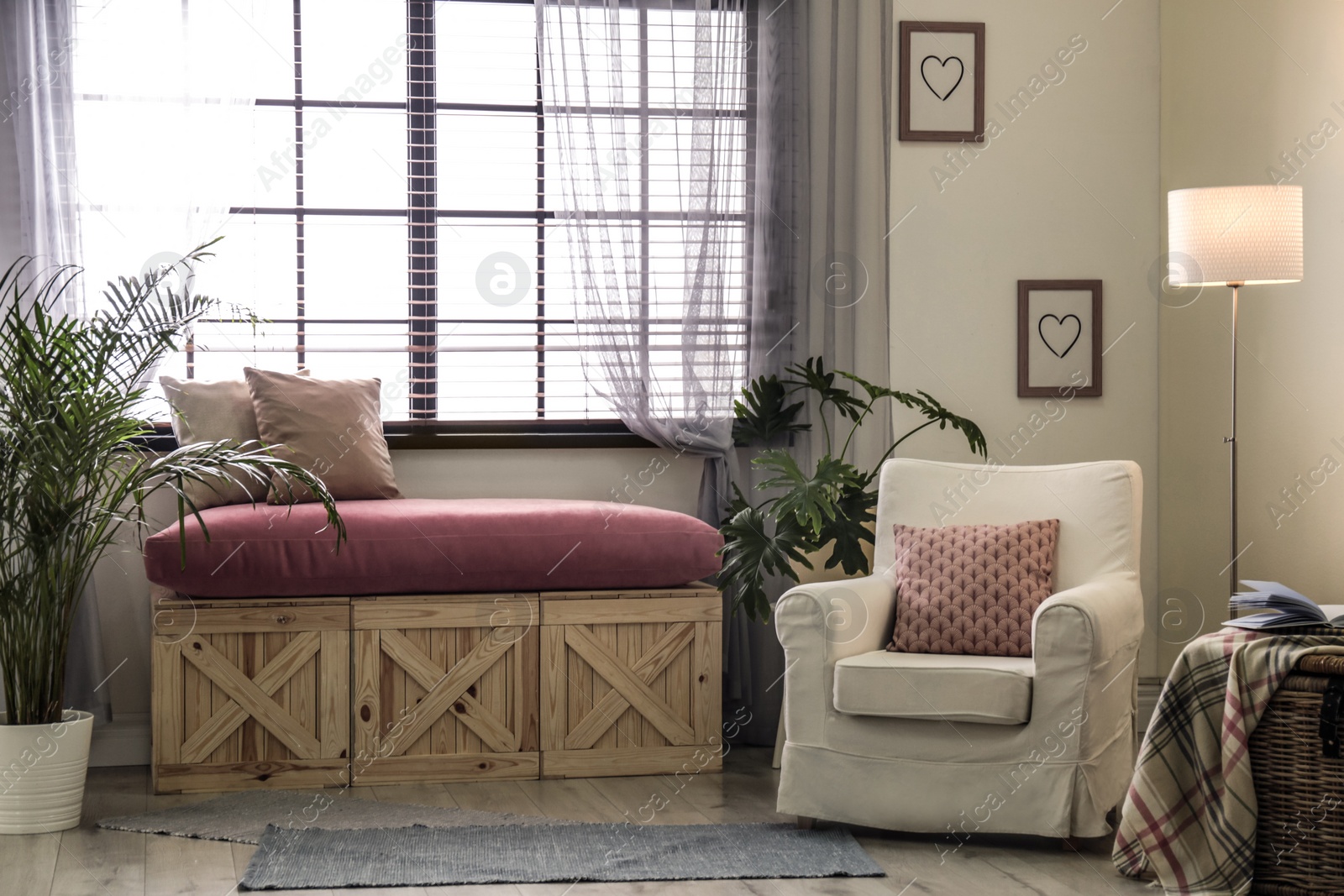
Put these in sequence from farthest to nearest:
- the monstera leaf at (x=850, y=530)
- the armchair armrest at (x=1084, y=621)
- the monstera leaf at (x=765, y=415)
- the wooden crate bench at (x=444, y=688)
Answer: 1. the monstera leaf at (x=765, y=415)
2. the monstera leaf at (x=850, y=530)
3. the wooden crate bench at (x=444, y=688)
4. the armchair armrest at (x=1084, y=621)

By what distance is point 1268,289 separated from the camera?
3375 mm

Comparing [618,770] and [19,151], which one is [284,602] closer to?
[618,770]

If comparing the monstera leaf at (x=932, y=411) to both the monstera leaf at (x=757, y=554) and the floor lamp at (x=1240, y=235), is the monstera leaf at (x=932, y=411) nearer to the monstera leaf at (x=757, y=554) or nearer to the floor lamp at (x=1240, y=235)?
the monstera leaf at (x=757, y=554)

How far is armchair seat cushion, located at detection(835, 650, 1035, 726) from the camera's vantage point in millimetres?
2492

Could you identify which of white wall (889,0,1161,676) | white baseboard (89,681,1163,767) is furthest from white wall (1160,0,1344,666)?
white baseboard (89,681,1163,767)

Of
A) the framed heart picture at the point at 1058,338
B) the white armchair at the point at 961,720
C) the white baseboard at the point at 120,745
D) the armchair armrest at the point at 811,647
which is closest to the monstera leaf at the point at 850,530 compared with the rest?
the white armchair at the point at 961,720

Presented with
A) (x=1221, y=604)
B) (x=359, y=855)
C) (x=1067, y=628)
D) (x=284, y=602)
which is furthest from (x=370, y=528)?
(x=1221, y=604)

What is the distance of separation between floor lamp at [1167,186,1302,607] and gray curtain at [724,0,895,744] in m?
Answer: 1.00

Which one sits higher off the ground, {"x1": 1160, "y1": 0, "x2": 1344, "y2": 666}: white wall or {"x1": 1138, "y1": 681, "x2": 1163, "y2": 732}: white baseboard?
{"x1": 1160, "y1": 0, "x2": 1344, "y2": 666}: white wall

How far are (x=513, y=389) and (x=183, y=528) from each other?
1274 millimetres

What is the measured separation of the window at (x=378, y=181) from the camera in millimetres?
3451

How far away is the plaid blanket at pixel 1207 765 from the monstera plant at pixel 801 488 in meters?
0.91

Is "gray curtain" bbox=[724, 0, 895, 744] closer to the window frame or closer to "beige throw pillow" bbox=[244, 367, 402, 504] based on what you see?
the window frame

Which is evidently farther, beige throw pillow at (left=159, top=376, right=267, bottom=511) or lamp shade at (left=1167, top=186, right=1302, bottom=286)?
beige throw pillow at (left=159, top=376, right=267, bottom=511)
